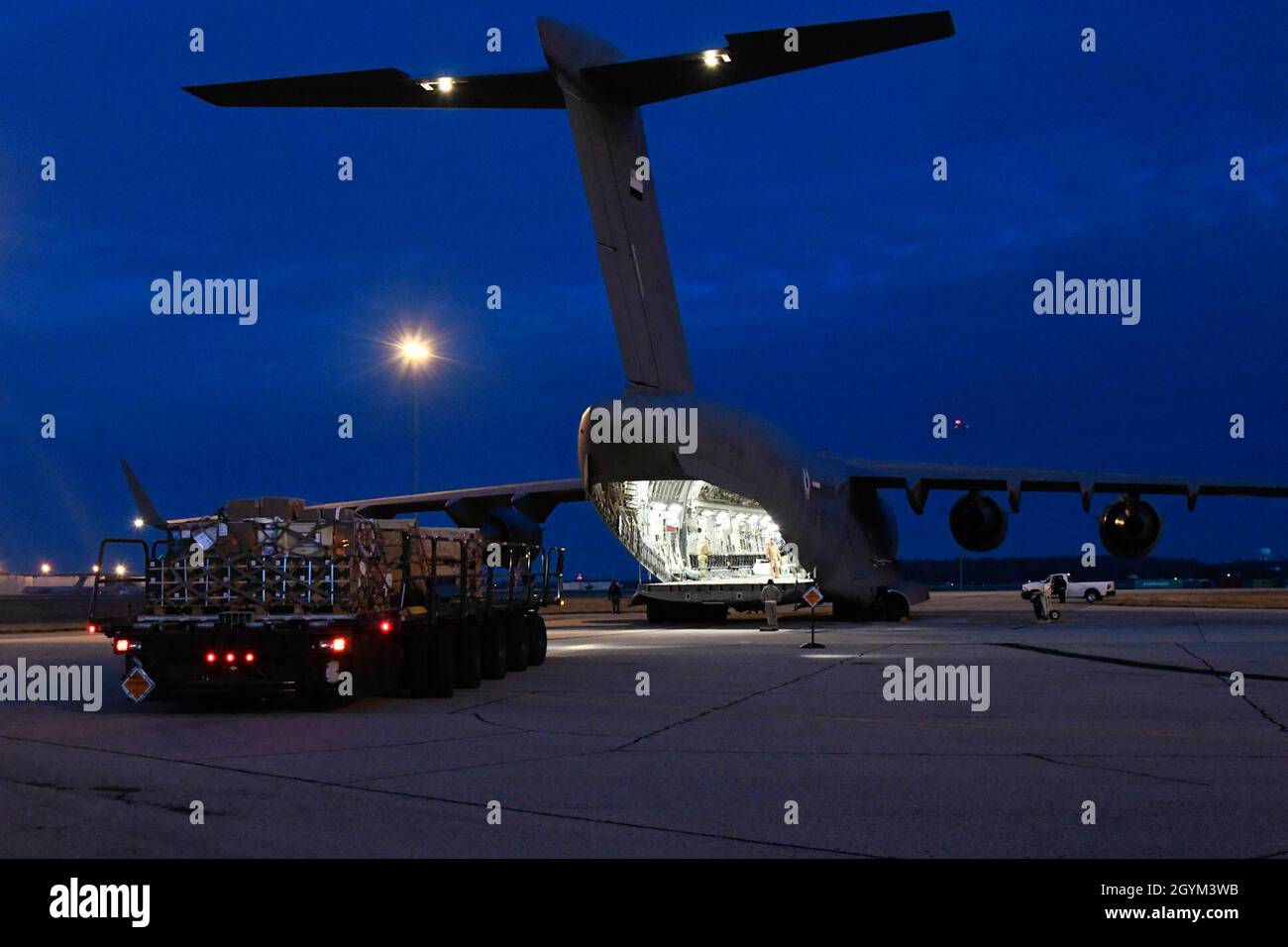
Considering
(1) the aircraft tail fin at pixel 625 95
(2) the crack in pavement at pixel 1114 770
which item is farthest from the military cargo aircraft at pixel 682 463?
(2) the crack in pavement at pixel 1114 770

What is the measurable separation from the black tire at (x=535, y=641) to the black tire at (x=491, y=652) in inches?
84.0

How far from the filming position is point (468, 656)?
52.7ft

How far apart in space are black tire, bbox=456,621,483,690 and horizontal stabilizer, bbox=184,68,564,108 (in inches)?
277

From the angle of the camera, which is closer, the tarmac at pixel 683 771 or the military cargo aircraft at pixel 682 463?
the tarmac at pixel 683 771

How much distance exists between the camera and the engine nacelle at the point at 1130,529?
33750 mm

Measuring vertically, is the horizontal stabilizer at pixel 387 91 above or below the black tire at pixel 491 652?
above

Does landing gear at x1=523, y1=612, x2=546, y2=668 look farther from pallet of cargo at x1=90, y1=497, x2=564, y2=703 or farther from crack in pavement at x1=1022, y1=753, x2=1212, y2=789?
crack in pavement at x1=1022, y1=753, x2=1212, y2=789

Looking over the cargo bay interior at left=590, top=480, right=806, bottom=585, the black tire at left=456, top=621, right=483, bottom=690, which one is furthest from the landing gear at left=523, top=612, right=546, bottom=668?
the cargo bay interior at left=590, top=480, right=806, bottom=585

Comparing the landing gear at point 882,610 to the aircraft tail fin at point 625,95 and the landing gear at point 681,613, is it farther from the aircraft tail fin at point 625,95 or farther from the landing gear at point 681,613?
the aircraft tail fin at point 625,95

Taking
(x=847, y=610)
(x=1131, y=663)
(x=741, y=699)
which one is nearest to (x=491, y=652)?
(x=741, y=699)

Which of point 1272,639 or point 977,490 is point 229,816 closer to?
point 1272,639

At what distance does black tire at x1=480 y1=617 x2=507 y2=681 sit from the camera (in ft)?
57.3

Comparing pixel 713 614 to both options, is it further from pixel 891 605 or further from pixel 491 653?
pixel 491 653

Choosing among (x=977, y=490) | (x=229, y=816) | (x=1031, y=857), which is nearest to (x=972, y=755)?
(x=1031, y=857)
